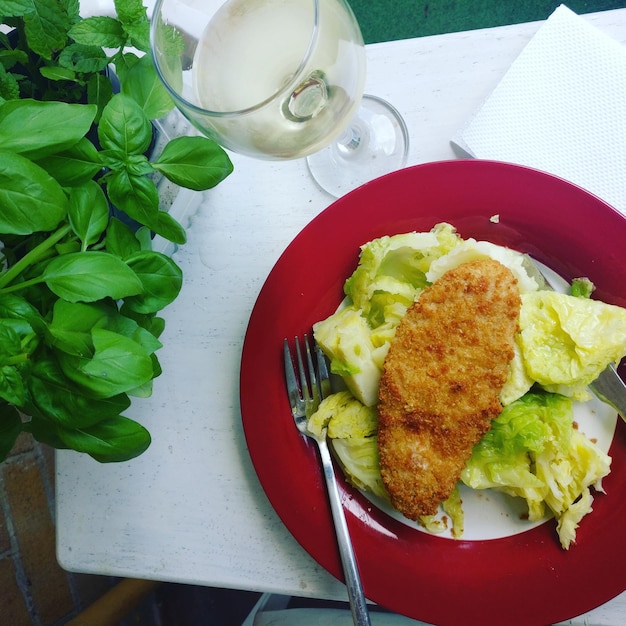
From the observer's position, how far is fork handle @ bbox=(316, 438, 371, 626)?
38.1 inches

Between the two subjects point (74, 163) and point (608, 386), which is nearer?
point (74, 163)

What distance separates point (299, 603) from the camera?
64.1 inches

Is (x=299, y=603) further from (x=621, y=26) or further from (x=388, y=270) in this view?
(x=621, y=26)

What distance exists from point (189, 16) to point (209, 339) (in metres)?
0.55

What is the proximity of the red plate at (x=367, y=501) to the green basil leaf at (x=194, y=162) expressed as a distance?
10.5 inches

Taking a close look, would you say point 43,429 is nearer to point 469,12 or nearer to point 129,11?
point 129,11

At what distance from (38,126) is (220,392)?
0.59 meters

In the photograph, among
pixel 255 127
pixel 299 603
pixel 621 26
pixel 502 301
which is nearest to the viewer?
pixel 255 127

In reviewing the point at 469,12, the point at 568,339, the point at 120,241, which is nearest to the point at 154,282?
the point at 120,241

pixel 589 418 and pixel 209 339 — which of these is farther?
pixel 209 339

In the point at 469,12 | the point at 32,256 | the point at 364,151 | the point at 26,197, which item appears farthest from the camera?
the point at 469,12

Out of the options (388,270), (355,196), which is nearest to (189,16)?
(355,196)

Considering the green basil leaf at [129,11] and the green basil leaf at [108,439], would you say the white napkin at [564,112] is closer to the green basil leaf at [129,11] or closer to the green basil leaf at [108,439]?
the green basil leaf at [129,11]

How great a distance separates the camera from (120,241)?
31.9 inches
